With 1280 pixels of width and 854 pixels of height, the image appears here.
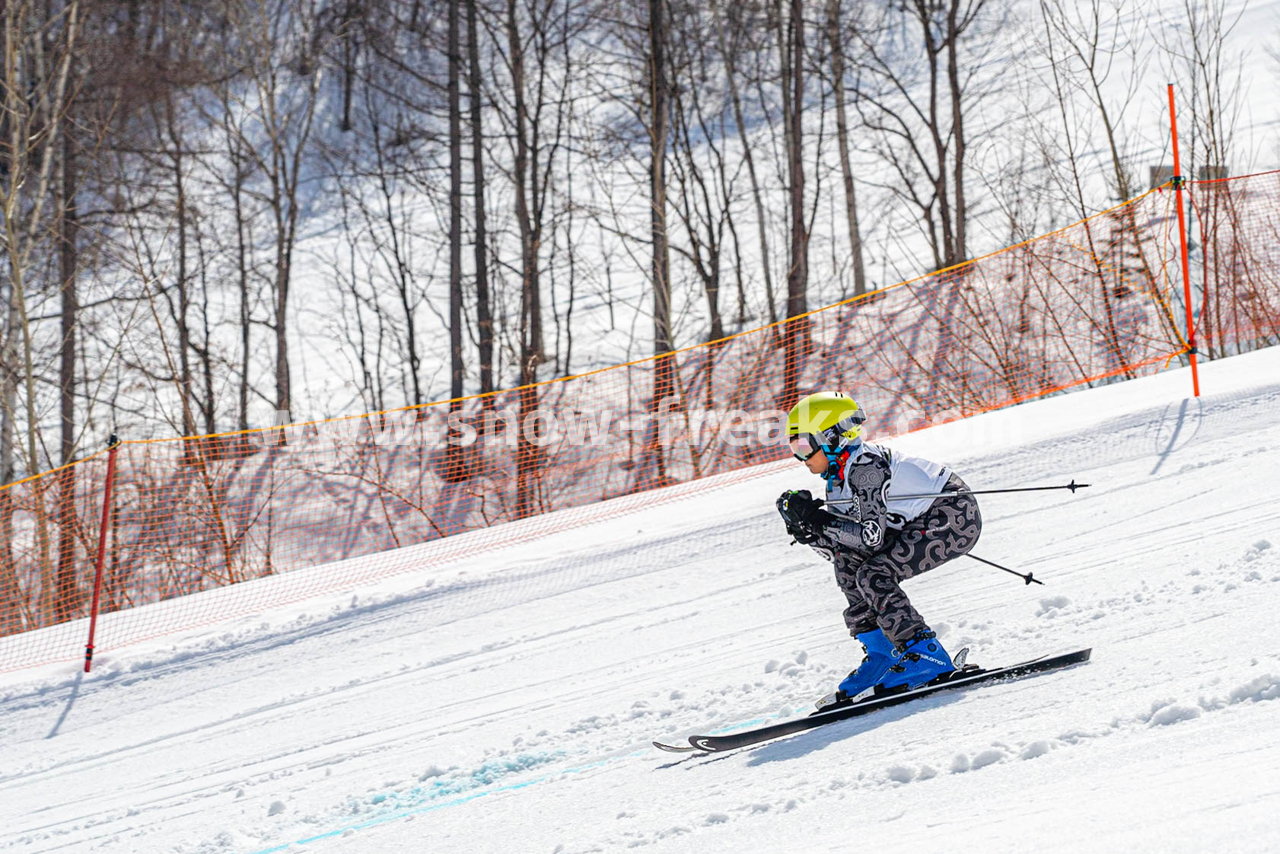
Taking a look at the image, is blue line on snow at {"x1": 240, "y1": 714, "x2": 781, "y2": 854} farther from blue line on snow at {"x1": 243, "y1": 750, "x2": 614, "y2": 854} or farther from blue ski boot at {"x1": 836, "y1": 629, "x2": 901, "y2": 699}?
blue ski boot at {"x1": 836, "y1": 629, "x2": 901, "y2": 699}

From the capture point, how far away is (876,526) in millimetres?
4656

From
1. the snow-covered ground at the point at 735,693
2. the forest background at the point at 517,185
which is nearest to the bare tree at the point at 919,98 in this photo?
the forest background at the point at 517,185

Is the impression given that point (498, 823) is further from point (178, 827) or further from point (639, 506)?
point (639, 506)

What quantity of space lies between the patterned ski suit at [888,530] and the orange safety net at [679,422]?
5.63 m

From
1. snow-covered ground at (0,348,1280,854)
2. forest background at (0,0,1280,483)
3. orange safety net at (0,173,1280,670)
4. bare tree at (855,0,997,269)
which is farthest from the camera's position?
bare tree at (855,0,997,269)

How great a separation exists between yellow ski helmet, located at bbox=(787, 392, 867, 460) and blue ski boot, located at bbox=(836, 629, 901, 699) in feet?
2.93

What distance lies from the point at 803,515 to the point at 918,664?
2.97ft

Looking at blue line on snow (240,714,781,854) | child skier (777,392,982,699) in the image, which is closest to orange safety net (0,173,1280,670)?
blue line on snow (240,714,781,854)

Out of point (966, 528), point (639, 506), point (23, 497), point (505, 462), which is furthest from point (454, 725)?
point (23, 497)

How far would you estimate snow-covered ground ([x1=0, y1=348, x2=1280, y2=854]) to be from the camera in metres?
3.71

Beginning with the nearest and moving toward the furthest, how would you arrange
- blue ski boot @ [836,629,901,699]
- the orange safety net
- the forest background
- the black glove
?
1. the black glove
2. blue ski boot @ [836,629,901,699]
3. the orange safety net
4. the forest background

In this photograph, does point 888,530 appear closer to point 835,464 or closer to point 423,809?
point 835,464

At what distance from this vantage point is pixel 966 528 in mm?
4848

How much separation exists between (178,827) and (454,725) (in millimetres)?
1467
